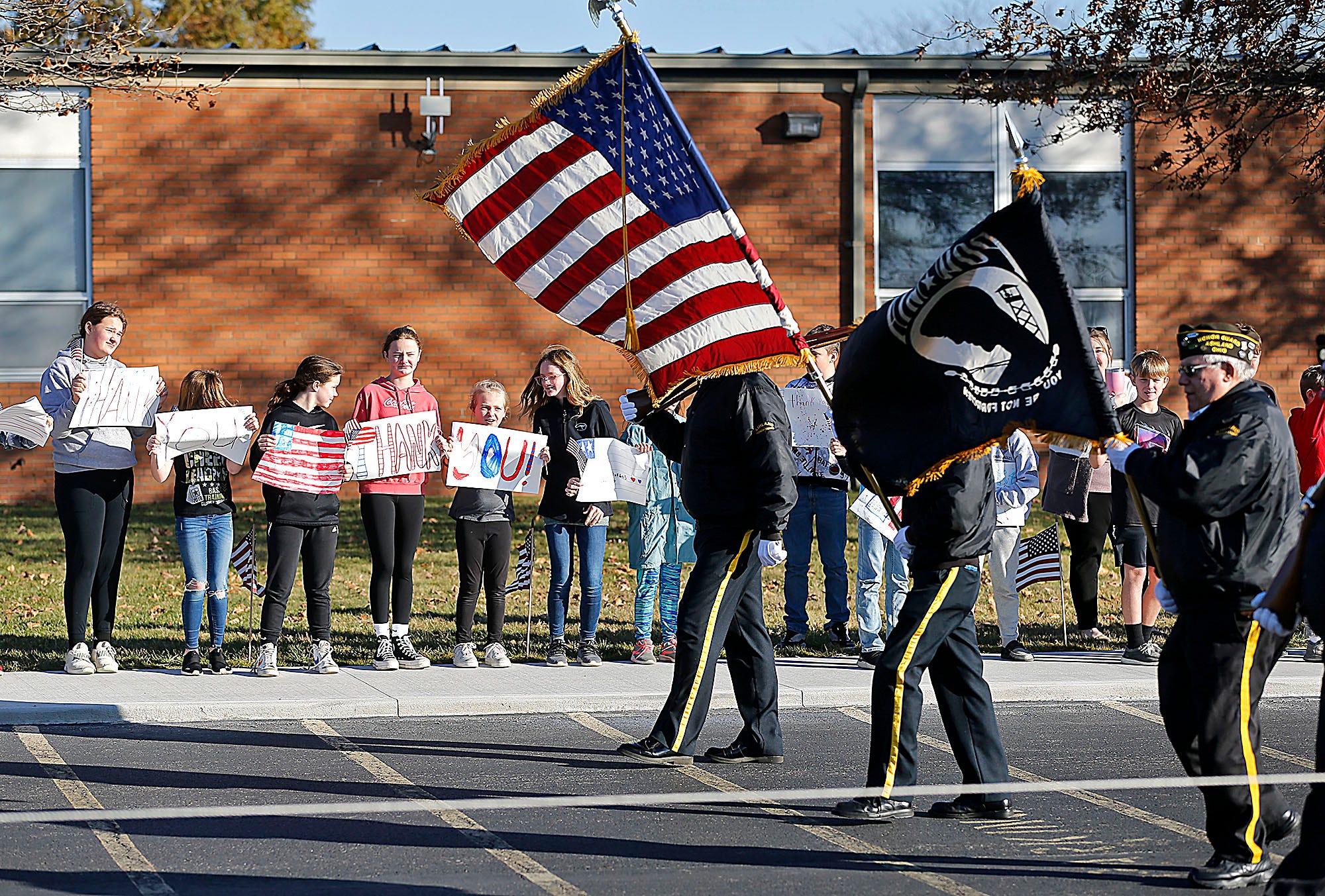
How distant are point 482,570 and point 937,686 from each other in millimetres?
4210

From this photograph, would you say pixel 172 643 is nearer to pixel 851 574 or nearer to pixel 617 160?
pixel 617 160

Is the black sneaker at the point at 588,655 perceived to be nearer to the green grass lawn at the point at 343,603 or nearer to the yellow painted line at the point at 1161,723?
the green grass lawn at the point at 343,603

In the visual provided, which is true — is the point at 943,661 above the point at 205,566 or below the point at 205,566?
below

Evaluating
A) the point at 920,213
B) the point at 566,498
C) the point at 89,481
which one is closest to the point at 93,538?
the point at 89,481

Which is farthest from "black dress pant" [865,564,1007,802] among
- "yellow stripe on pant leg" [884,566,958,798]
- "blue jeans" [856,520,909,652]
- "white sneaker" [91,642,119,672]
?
"white sneaker" [91,642,119,672]

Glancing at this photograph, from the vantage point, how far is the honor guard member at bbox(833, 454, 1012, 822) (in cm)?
629

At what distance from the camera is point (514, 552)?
1531cm

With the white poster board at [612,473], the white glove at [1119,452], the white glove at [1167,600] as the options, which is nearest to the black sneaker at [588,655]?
the white poster board at [612,473]

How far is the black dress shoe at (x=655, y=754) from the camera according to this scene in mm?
7383

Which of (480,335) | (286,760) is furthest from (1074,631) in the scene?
(480,335)

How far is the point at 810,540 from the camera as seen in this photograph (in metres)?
10.7

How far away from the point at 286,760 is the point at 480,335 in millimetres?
11408

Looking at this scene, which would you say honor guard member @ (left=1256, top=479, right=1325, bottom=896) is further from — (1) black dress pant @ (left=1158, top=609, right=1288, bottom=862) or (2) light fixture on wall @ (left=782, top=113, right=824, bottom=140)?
(2) light fixture on wall @ (left=782, top=113, right=824, bottom=140)

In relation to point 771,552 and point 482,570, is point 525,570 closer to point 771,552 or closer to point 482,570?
point 482,570
